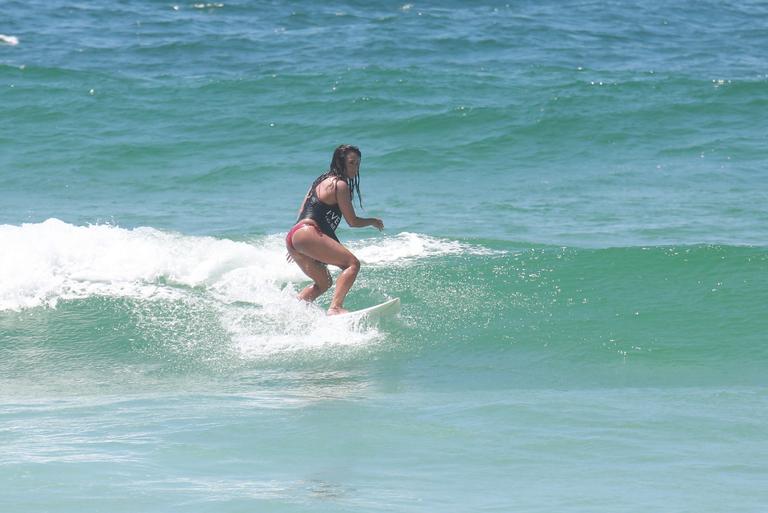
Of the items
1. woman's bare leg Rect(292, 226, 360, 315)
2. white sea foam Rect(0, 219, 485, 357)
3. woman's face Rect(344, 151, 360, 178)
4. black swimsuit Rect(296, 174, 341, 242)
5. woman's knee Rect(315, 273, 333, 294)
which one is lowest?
white sea foam Rect(0, 219, 485, 357)

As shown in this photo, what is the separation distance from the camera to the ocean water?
5.40m

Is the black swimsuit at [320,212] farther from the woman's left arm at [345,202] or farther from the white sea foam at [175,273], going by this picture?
the white sea foam at [175,273]

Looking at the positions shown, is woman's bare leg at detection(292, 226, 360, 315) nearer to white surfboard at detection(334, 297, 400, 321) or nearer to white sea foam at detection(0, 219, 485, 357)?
white surfboard at detection(334, 297, 400, 321)

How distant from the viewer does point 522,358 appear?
26.4ft

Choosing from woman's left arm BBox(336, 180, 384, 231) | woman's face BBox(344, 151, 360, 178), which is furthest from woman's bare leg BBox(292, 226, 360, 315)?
woman's face BBox(344, 151, 360, 178)

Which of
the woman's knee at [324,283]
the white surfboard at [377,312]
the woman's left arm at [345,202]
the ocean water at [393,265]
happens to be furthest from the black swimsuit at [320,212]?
the ocean water at [393,265]

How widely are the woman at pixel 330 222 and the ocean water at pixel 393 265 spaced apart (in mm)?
401

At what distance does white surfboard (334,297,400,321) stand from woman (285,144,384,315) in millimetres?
96

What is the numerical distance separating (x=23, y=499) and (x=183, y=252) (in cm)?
554

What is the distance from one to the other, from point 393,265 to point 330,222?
2157 millimetres

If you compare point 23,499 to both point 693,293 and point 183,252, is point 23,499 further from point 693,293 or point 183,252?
point 693,293

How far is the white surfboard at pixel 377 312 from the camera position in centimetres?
818

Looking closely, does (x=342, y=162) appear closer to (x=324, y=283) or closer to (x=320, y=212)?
(x=320, y=212)

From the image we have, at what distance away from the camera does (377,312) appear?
27.2 feet
